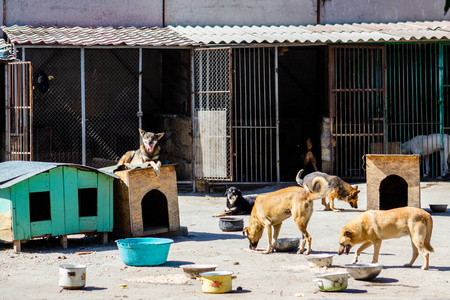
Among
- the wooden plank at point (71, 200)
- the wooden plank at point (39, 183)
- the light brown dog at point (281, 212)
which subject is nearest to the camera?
the light brown dog at point (281, 212)

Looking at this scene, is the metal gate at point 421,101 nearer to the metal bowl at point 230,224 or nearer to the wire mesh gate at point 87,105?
the metal bowl at point 230,224

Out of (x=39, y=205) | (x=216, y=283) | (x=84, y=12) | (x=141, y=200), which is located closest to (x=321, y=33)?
(x=84, y=12)

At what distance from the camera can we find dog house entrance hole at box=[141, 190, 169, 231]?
11.7 meters

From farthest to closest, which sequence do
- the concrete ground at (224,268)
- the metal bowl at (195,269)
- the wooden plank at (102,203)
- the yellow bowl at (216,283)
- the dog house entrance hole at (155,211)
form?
1. the dog house entrance hole at (155,211)
2. the wooden plank at (102,203)
3. the metal bowl at (195,269)
4. the concrete ground at (224,268)
5. the yellow bowl at (216,283)

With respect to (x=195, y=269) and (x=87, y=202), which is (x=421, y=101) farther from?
(x=195, y=269)

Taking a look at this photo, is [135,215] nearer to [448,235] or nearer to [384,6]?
[448,235]

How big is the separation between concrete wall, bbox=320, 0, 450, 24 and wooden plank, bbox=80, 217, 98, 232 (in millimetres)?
10665

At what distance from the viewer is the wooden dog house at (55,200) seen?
10.1 metres

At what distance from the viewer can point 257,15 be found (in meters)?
19.1

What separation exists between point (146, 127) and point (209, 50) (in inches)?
164

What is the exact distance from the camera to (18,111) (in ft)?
52.0

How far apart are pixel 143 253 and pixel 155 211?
2877 millimetres

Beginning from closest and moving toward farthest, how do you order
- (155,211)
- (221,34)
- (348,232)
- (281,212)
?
1. (348,232)
2. (281,212)
3. (155,211)
4. (221,34)

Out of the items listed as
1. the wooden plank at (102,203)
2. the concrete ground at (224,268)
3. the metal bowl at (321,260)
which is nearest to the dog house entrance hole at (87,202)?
the wooden plank at (102,203)
